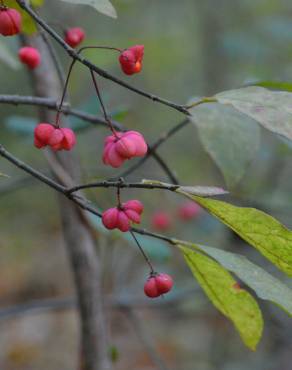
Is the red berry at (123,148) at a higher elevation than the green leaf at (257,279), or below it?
higher

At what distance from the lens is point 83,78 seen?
12.1ft

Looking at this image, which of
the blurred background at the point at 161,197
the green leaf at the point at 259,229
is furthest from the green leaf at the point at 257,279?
A: the blurred background at the point at 161,197

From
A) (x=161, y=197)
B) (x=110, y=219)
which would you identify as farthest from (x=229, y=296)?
(x=161, y=197)

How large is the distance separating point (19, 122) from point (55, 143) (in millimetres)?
881

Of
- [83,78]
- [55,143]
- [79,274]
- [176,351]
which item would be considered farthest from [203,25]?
[55,143]

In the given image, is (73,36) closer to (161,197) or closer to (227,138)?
(227,138)

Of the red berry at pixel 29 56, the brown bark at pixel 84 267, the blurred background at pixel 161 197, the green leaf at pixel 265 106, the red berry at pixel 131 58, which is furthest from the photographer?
the blurred background at pixel 161 197

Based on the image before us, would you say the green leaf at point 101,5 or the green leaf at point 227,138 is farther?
the green leaf at point 227,138

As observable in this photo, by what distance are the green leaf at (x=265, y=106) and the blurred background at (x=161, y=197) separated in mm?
1207

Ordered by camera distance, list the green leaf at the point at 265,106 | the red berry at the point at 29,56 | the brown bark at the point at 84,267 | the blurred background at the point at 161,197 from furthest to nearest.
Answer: the blurred background at the point at 161,197
the brown bark at the point at 84,267
the red berry at the point at 29,56
the green leaf at the point at 265,106

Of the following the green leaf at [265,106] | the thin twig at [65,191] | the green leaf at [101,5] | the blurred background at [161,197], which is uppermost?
the green leaf at [101,5]

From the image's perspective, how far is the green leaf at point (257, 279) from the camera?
0.68m

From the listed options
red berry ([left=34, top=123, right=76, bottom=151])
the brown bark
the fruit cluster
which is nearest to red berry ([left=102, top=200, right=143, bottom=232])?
the fruit cluster

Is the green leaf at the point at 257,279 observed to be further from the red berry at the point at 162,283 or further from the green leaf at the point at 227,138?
the green leaf at the point at 227,138
